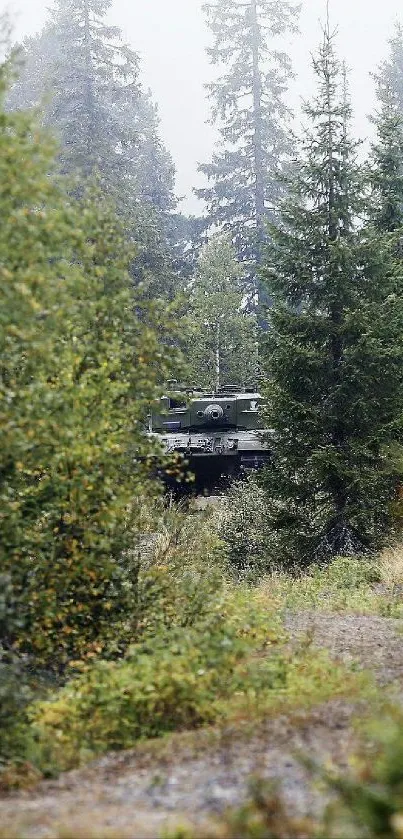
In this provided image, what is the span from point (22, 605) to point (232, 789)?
363cm

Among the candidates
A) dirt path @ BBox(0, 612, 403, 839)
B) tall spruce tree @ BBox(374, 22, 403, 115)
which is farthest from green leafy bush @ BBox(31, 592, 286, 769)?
tall spruce tree @ BBox(374, 22, 403, 115)

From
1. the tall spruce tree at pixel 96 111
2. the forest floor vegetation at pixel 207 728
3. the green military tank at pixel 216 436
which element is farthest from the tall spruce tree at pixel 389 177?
the tall spruce tree at pixel 96 111

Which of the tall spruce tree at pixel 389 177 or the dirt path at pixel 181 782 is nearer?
the dirt path at pixel 181 782

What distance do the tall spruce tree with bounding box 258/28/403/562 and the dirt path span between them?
9.98 m

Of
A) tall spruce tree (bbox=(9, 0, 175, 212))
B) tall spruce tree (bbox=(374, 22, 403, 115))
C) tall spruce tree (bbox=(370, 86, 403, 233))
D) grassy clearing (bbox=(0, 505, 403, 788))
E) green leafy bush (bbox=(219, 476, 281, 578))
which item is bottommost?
green leafy bush (bbox=(219, 476, 281, 578))

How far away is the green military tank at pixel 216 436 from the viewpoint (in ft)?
83.3

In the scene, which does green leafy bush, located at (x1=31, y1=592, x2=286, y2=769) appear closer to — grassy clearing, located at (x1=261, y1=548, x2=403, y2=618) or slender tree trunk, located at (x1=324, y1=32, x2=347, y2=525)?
grassy clearing, located at (x1=261, y1=548, x2=403, y2=618)

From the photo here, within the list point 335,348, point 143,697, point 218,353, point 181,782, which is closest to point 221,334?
point 218,353

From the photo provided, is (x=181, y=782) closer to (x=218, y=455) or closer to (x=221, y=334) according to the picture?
(x=218, y=455)

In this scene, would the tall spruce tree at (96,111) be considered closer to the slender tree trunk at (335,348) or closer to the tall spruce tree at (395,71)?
the tall spruce tree at (395,71)

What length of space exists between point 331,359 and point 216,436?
8.00 metres

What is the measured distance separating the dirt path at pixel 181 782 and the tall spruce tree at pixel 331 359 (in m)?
9.98

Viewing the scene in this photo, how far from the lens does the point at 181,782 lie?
657 cm

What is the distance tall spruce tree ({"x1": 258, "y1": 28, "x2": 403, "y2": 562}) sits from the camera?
17906 mm
